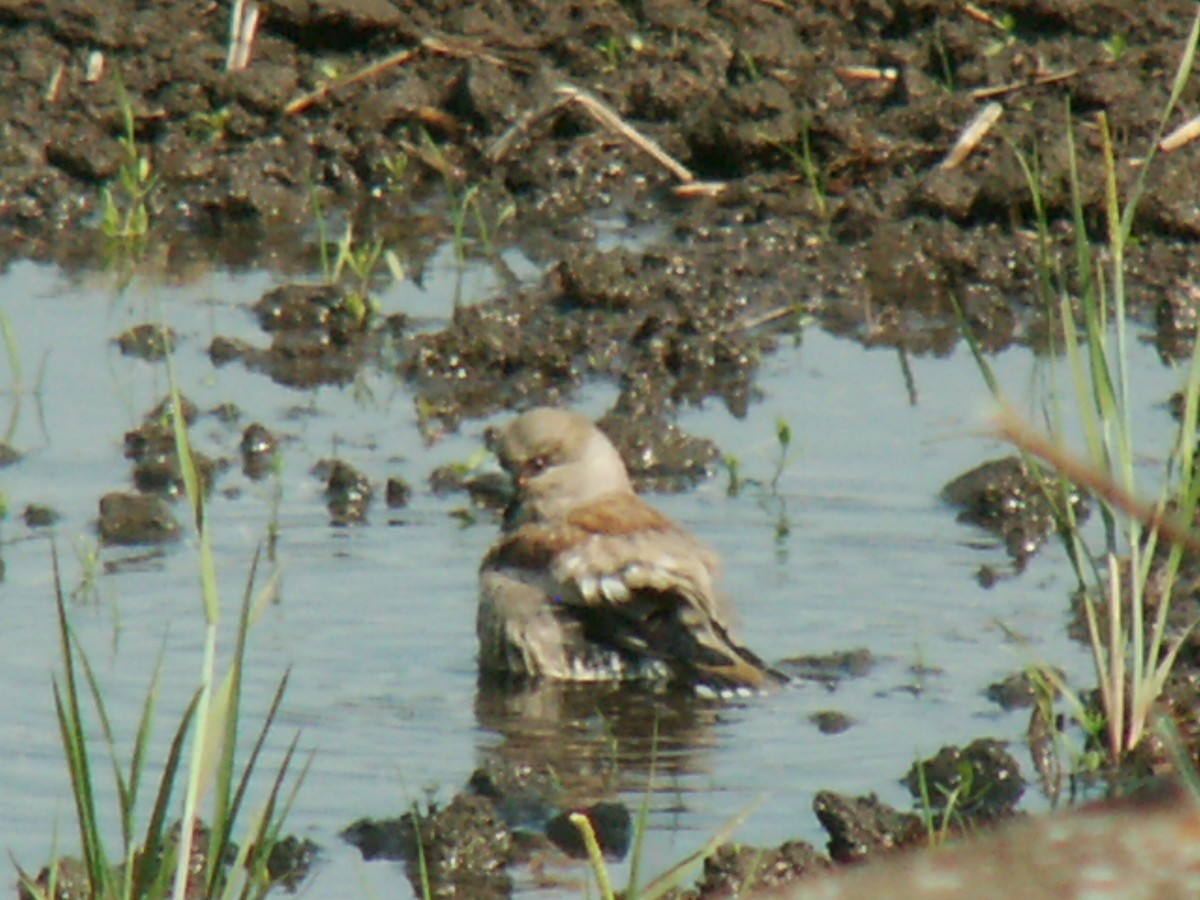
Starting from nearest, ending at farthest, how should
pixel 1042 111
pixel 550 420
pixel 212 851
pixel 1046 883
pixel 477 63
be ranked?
pixel 1046 883 → pixel 212 851 → pixel 550 420 → pixel 1042 111 → pixel 477 63

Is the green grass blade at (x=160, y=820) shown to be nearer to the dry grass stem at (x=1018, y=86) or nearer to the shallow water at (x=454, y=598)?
the shallow water at (x=454, y=598)

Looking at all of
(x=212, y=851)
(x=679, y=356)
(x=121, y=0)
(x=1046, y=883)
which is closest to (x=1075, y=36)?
(x=679, y=356)

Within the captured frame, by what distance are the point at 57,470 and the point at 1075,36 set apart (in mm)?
5217

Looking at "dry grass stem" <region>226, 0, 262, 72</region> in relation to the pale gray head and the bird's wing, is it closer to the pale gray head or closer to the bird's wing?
the pale gray head

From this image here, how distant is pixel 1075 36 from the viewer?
36.6 ft

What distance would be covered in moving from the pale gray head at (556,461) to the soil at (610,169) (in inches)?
27.7

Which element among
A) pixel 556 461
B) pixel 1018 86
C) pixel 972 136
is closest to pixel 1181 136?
pixel 972 136

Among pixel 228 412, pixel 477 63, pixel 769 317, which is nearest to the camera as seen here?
pixel 228 412

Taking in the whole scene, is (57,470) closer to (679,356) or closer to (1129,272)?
(679,356)

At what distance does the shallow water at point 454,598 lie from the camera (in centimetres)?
550

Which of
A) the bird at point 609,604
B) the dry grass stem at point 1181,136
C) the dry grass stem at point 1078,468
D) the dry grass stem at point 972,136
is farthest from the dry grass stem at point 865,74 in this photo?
the dry grass stem at point 1078,468

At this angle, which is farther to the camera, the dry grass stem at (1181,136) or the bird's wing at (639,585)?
the dry grass stem at (1181,136)

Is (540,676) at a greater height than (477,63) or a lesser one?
lesser

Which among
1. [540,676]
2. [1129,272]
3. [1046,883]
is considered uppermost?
[1129,272]
